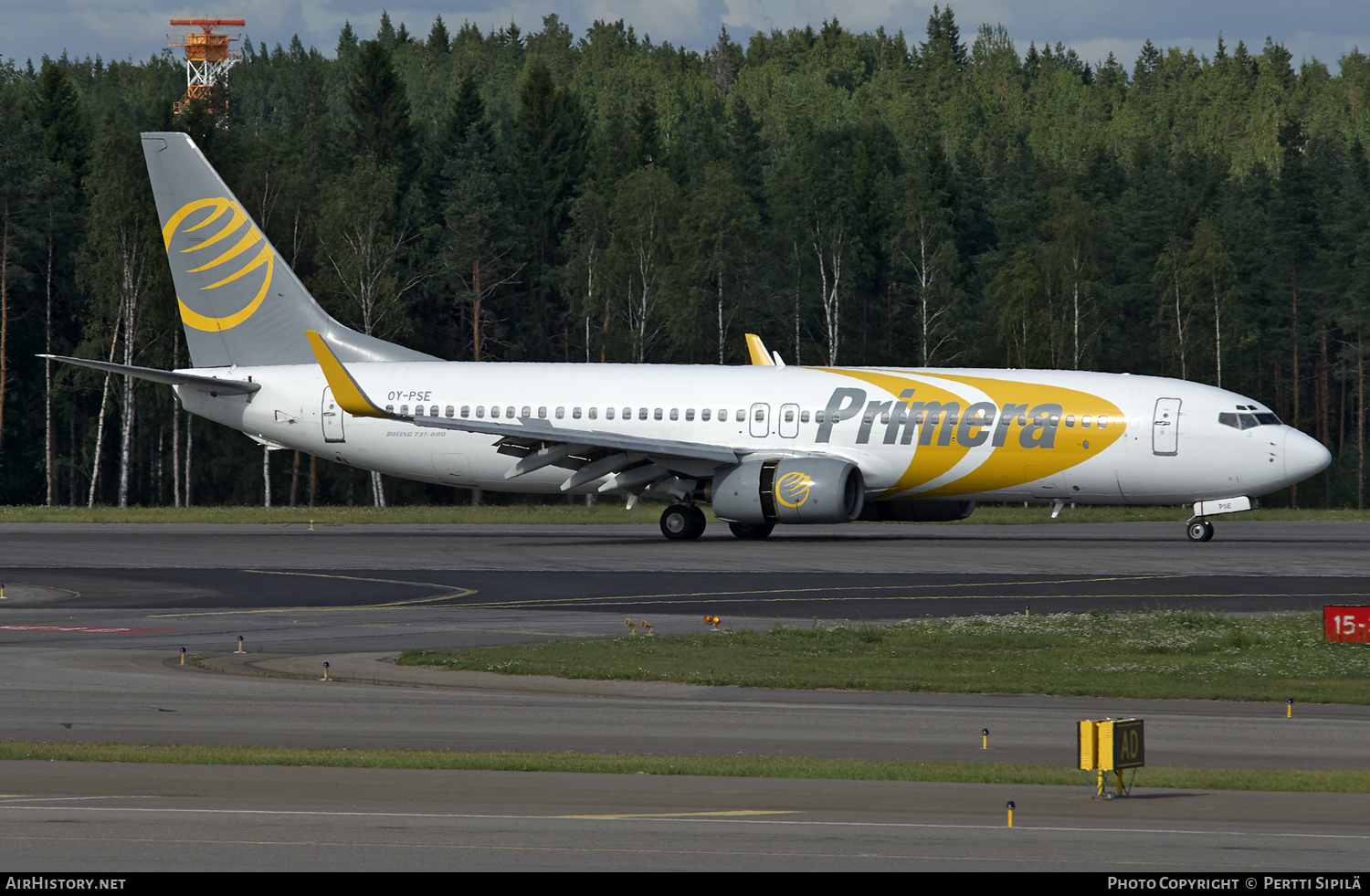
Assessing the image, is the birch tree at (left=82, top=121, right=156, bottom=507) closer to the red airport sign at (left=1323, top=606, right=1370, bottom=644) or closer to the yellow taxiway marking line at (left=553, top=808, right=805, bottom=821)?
the red airport sign at (left=1323, top=606, right=1370, bottom=644)

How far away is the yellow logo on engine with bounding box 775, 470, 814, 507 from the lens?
37.1 metres

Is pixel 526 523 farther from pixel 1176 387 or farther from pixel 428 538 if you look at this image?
pixel 1176 387

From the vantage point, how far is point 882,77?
655 feet

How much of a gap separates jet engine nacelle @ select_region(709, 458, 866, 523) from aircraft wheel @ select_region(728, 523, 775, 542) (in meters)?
1.81

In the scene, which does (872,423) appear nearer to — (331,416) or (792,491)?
(792,491)

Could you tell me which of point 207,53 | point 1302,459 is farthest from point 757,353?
point 207,53

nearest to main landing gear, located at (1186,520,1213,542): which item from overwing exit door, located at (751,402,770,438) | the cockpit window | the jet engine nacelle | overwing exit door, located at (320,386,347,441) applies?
the cockpit window

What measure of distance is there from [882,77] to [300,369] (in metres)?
167

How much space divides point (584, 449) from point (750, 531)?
5.14m

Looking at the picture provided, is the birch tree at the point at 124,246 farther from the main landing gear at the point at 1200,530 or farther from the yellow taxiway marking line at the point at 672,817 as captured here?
the yellow taxiway marking line at the point at 672,817

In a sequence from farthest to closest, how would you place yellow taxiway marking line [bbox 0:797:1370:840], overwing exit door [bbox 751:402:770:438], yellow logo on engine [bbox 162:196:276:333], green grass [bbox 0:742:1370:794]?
yellow logo on engine [bbox 162:196:276:333]
overwing exit door [bbox 751:402:770:438]
green grass [bbox 0:742:1370:794]
yellow taxiway marking line [bbox 0:797:1370:840]

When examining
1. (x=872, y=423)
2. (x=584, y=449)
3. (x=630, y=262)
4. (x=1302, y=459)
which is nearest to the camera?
(x=1302, y=459)

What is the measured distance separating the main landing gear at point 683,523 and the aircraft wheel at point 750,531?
913 millimetres

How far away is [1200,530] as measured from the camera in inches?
1497
